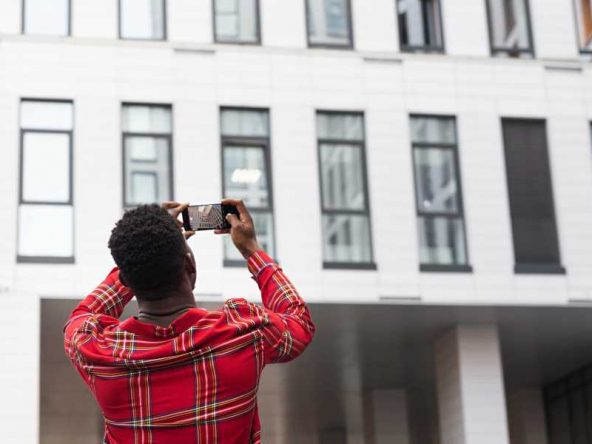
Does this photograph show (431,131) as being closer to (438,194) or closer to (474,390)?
(438,194)

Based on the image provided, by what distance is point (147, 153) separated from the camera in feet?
71.9

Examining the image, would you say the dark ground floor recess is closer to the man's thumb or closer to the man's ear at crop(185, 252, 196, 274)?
the man's thumb

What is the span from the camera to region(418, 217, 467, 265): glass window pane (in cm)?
2261

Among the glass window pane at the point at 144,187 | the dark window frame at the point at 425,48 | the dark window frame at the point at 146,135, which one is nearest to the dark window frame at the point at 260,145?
the dark window frame at the point at 146,135

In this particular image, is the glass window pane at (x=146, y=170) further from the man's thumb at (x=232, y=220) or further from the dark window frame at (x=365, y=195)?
the man's thumb at (x=232, y=220)

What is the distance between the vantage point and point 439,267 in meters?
22.5

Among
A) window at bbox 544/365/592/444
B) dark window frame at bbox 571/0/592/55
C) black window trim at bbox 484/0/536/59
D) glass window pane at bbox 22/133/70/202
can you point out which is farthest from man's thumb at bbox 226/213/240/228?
window at bbox 544/365/592/444

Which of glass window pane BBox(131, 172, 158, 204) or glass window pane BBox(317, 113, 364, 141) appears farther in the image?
glass window pane BBox(317, 113, 364, 141)

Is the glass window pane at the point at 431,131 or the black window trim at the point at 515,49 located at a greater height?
the black window trim at the point at 515,49

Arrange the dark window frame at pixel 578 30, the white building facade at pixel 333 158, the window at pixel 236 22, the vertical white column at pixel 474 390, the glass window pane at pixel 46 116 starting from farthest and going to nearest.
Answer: the dark window frame at pixel 578 30 → the vertical white column at pixel 474 390 → the window at pixel 236 22 → the glass window pane at pixel 46 116 → the white building facade at pixel 333 158

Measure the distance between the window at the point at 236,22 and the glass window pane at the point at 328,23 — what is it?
0.94 m

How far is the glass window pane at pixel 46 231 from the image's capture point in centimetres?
2105

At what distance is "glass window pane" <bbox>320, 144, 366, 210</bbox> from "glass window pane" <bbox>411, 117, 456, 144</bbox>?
42.3 inches

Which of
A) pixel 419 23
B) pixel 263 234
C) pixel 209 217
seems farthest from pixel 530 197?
pixel 209 217
